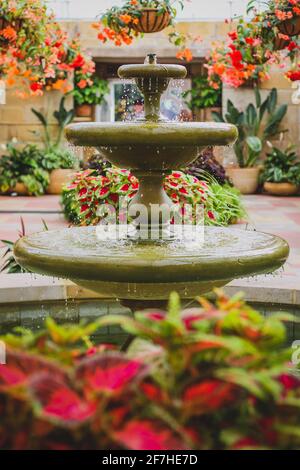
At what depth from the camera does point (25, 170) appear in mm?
12023

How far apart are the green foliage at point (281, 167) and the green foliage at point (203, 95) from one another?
1.44 metres

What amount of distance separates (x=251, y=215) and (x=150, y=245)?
5.93m

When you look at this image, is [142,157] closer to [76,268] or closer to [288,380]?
[76,268]

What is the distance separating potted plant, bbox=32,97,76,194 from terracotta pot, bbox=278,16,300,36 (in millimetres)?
5277

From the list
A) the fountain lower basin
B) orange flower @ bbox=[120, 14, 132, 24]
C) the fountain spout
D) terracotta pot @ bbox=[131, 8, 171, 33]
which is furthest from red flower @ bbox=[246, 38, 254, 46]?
the fountain lower basin

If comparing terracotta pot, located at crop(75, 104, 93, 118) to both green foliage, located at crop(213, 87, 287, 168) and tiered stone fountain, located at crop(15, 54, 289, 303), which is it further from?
tiered stone fountain, located at crop(15, 54, 289, 303)

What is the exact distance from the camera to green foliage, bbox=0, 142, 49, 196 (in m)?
11.8

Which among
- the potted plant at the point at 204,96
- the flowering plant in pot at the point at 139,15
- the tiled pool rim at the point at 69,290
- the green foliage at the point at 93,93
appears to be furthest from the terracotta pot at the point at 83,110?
the tiled pool rim at the point at 69,290

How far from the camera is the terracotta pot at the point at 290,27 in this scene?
6953 mm

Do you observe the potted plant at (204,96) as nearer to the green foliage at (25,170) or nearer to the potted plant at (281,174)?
the potted plant at (281,174)

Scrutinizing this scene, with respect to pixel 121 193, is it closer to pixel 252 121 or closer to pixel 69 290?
pixel 69 290

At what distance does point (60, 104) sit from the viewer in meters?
12.5
